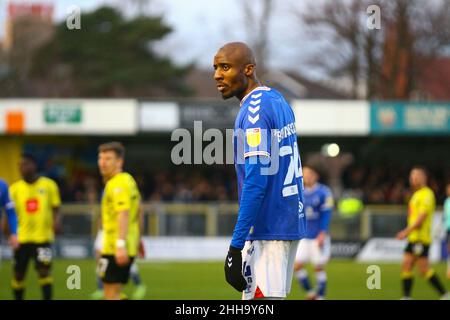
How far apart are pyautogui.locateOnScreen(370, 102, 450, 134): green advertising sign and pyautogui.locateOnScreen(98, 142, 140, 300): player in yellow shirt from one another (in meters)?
17.9

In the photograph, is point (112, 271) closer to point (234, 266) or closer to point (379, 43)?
point (234, 266)

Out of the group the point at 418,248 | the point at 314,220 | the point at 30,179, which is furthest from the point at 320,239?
the point at 30,179

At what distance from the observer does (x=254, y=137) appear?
555 centimetres

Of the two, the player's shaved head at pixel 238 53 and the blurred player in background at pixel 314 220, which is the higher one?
the player's shaved head at pixel 238 53

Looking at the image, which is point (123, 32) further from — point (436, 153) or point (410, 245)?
point (410, 245)

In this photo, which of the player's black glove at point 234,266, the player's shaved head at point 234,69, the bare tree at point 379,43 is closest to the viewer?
the player's black glove at point 234,266

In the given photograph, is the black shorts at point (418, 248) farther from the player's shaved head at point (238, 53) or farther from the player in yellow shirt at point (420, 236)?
the player's shaved head at point (238, 53)

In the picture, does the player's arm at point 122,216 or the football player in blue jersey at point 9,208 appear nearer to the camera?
the player's arm at point 122,216

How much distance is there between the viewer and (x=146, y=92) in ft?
150

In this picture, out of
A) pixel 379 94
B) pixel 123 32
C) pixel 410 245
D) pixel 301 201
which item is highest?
pixel 123 32

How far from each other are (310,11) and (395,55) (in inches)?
158

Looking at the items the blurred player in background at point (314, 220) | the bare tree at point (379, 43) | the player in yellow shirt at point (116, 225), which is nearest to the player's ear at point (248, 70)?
the player in yellow shirt at point (116, 225)

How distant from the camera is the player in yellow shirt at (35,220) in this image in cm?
1284

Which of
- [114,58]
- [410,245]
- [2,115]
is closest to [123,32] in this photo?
[114,58]
